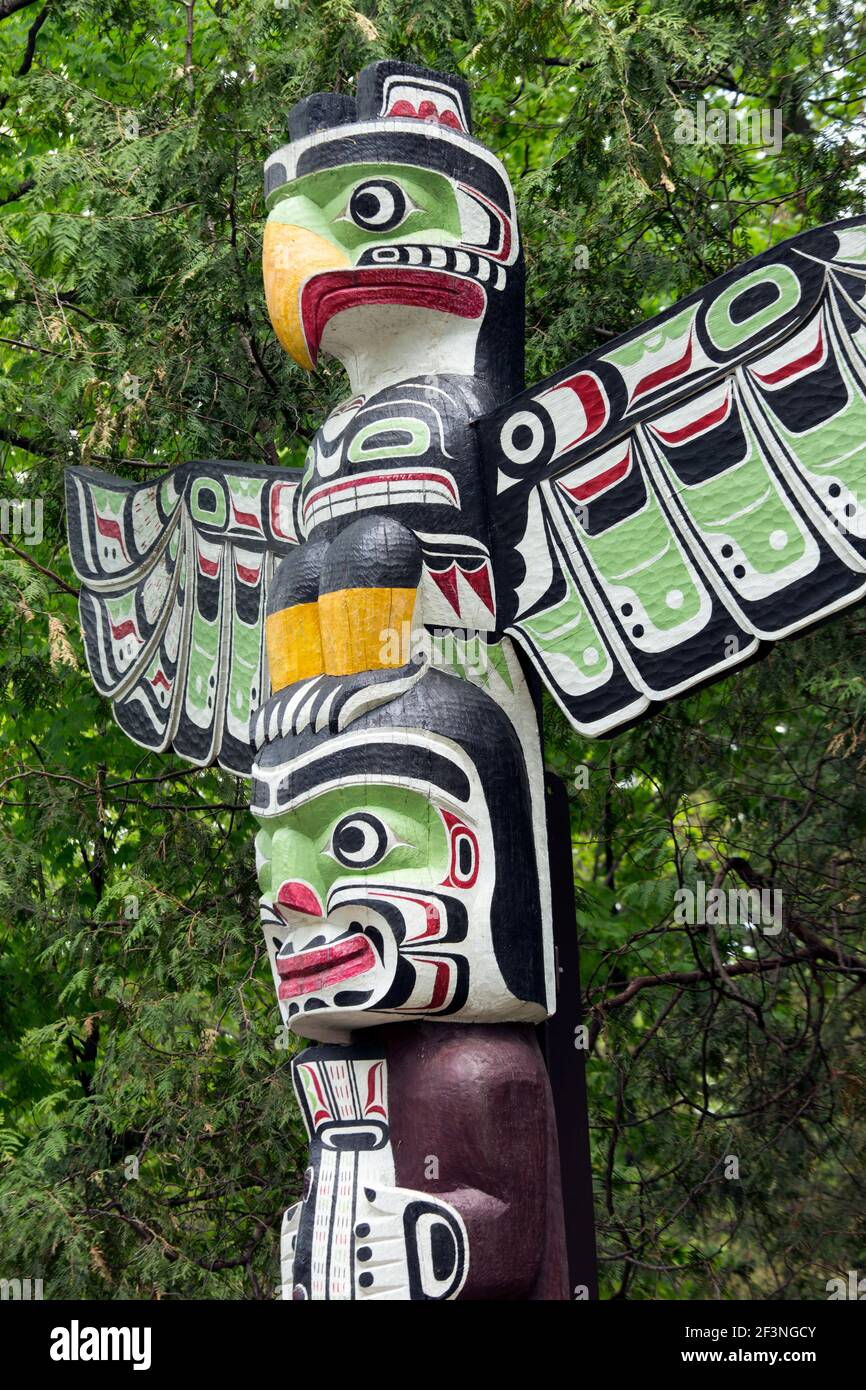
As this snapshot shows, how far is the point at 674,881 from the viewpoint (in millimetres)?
7496

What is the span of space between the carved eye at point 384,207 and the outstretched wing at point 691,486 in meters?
0.65

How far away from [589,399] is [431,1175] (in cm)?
210

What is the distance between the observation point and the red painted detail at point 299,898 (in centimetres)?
449

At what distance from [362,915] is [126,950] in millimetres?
2692

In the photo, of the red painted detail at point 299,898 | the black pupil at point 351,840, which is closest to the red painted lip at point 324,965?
the red painted detail at point 299,898

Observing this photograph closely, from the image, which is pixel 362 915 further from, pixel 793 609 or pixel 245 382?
pixel 245 382

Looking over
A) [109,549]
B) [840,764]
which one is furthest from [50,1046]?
[840,764]

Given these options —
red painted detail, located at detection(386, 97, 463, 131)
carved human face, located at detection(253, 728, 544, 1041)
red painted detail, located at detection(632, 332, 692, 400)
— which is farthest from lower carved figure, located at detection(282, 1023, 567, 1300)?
red painted detail, located at detection(386, 97, 463, 131)

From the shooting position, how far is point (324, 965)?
4438 mm

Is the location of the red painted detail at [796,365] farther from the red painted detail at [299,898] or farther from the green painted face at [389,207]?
the red painted detail at [299,898]

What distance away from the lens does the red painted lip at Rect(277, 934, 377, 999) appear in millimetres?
4383

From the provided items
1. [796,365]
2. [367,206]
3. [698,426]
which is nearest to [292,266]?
[367,206]

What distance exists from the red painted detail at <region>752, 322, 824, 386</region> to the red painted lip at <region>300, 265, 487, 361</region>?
1009 millimetres

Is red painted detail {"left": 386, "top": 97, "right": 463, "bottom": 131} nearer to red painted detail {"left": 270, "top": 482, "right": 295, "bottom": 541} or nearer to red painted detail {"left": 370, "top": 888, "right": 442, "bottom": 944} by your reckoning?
red painted detail {"left": 270, "top": 482, "right": 295, "bottom": 541}
